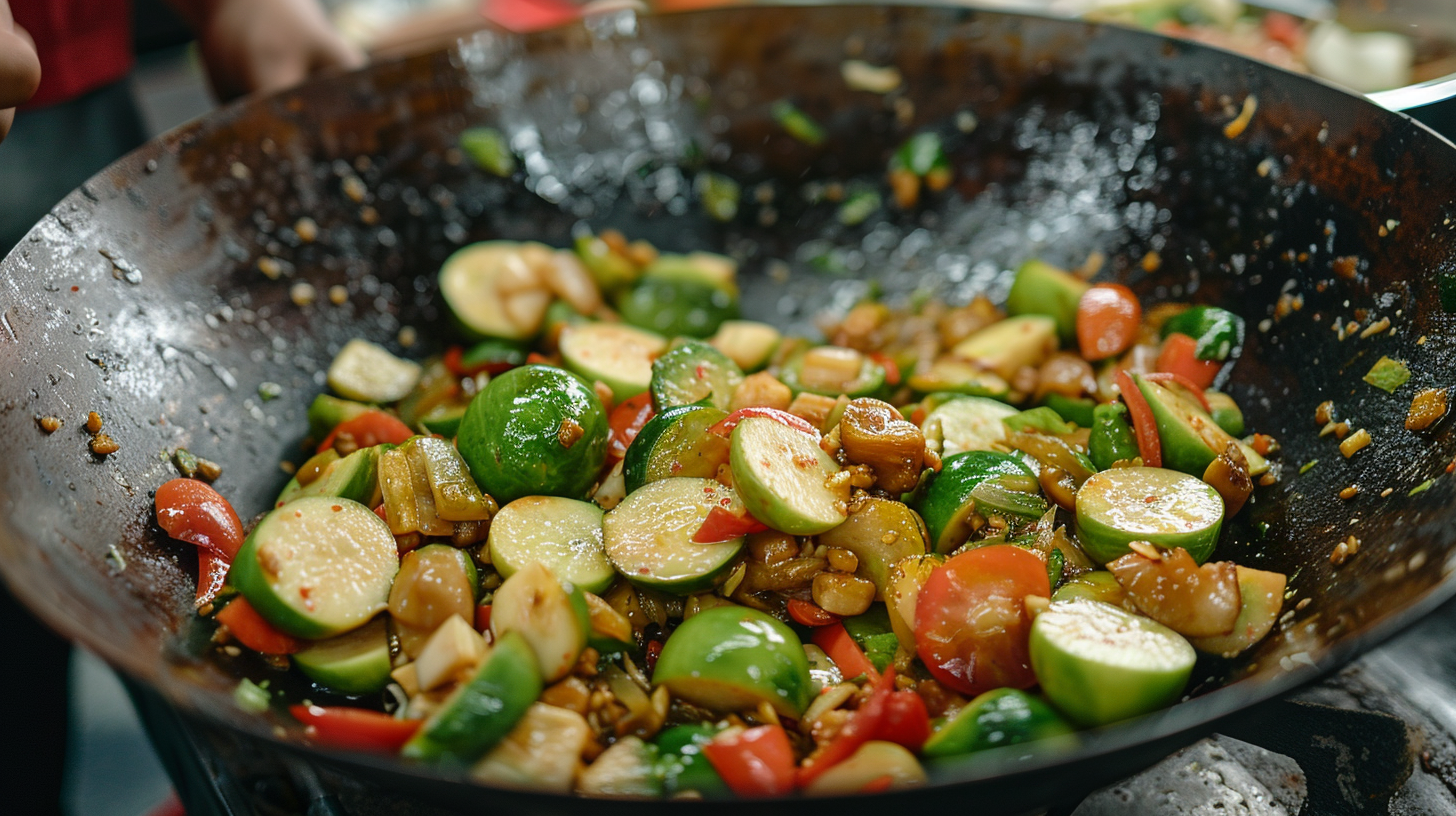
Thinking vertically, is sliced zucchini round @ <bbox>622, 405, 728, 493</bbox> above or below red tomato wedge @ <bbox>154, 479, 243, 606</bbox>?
above

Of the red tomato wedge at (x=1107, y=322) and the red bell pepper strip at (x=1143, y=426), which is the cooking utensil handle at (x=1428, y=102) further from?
the red bell pepper strip at (x=1143, y=426)

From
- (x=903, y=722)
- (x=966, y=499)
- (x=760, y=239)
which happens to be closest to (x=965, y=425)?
(x=966, y=499)

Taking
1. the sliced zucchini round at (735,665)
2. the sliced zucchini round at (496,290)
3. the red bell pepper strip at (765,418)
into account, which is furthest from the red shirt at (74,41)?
the sliced zucchini round at (735,665)

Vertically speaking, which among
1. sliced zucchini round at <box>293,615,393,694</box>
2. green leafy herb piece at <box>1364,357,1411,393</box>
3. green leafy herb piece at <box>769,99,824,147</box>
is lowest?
sliced zucchini round at <box>293,615,393,694</box>

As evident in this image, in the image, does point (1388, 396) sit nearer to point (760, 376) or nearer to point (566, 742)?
point (760, 376)

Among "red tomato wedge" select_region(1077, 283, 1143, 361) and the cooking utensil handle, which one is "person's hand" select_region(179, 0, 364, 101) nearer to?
"red tomato wedge" select_region(1077, 283, 1143, 361)

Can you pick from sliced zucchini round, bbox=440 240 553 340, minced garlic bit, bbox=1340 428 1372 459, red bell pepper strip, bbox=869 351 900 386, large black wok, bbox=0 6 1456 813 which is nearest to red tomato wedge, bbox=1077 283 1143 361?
large black wok, bbox=0 6 1456 813

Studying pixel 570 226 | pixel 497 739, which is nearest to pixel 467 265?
pixel 570 226
